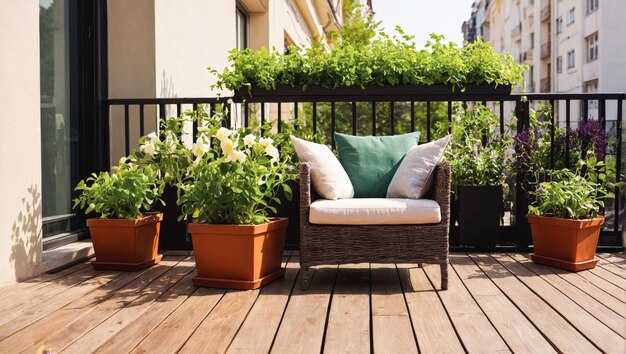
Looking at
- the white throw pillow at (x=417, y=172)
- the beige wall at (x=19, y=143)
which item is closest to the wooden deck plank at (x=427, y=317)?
the white throw pillow at (x=417, y=172)

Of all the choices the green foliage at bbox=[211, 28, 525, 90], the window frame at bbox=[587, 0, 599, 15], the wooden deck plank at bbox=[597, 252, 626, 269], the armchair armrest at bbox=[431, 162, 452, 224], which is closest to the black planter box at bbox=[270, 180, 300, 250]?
the green foliage at bbox=[211, 28, 525, 90]

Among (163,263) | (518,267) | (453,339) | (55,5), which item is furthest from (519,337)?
(55,5)

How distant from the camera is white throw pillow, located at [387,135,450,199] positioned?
347 centimetres

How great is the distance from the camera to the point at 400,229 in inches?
126

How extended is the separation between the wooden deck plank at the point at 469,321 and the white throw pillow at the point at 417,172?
0.48 meters

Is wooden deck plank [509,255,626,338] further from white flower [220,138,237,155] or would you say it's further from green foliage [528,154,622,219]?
white flower [220,138,237,155]

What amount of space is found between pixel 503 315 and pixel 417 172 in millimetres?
1050

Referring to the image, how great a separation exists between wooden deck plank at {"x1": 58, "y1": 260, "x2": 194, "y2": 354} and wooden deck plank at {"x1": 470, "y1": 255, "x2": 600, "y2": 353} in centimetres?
158

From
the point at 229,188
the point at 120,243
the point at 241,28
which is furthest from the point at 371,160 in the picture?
the point at 241,28

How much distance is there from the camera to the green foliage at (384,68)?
13.6ft

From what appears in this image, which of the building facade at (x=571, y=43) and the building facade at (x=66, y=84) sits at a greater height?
the building facade at (x=571, y=43)

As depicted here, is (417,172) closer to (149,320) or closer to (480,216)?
(480,216)

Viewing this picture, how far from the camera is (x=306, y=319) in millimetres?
2586

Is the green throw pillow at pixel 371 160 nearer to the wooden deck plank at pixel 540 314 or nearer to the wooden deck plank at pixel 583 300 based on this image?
the wooden deck plank at pixel 540 314
